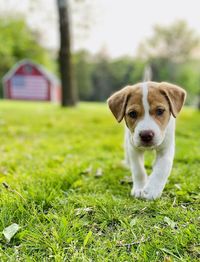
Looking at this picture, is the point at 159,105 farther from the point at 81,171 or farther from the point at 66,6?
the point at 66,6

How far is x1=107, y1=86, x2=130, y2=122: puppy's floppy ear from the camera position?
2.97 metres

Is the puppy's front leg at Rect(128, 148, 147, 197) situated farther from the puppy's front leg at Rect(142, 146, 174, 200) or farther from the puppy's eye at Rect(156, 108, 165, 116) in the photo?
the puppy's eye at Rect(156, 108, 165, 116)

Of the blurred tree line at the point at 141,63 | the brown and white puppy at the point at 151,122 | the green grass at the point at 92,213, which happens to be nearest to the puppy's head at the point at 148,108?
the brown and white puppy at the point at 151,122

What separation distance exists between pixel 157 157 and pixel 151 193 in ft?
1.38

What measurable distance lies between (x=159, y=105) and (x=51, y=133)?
4387 mm

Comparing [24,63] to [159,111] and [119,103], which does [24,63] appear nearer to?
[119,103]

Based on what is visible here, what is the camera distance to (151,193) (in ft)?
9.13

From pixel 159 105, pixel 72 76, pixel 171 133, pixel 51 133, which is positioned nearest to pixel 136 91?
pixel 159 105

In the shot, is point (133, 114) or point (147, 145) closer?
point (147, 145)

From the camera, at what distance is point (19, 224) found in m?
2.37

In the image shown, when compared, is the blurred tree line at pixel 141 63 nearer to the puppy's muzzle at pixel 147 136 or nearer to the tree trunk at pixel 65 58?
the tree trunk at pixel 65 58

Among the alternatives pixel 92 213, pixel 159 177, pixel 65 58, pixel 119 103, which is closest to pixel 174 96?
pixel 119 103

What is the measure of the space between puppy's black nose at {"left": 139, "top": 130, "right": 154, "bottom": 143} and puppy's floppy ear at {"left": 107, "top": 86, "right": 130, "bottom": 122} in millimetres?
382

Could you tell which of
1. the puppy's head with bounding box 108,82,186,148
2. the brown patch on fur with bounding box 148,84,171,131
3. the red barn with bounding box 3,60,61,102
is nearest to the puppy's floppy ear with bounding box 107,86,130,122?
the puppy's head with bounding box 108,82,186,148
